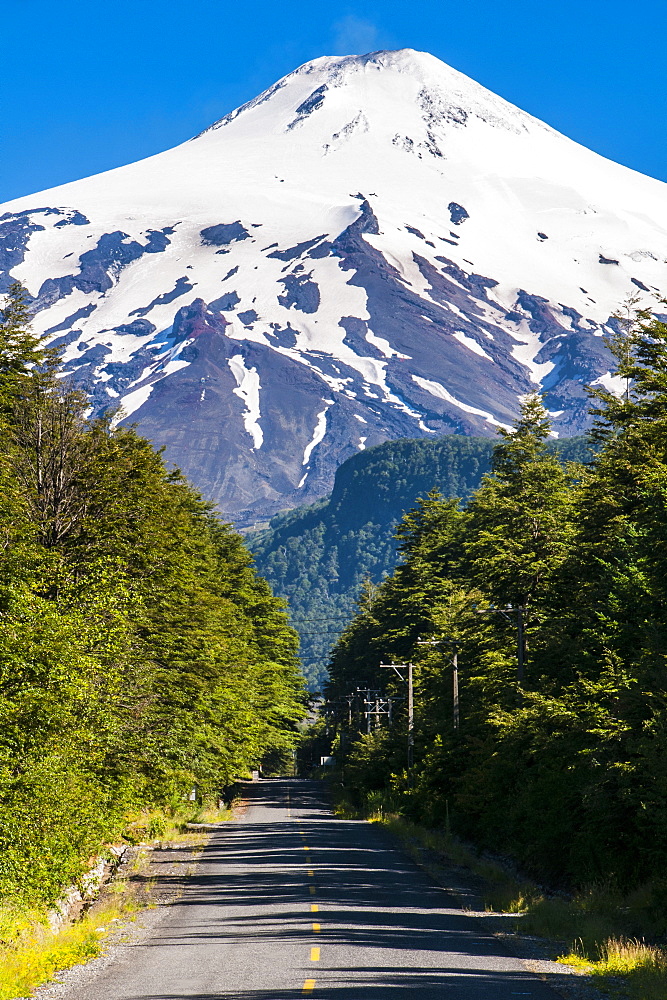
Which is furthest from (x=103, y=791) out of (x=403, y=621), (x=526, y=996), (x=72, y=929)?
(x=403, y=621)

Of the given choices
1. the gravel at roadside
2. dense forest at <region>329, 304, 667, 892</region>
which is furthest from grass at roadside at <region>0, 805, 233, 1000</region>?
dense forest at <region>329, 304, 667, 892</region>

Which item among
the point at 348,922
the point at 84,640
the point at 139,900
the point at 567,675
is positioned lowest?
the point at 139,900

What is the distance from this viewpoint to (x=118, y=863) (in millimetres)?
37562

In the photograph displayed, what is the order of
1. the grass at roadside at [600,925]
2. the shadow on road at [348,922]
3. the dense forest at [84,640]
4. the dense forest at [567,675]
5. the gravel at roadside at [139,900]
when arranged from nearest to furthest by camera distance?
1. the shadow on road at [348,922]
2. the gravel at roadside at [139,900]
3. the grass at roadside at [600,925]
4. the dense forest at [84,640]
5. the dense forest at [567,675]

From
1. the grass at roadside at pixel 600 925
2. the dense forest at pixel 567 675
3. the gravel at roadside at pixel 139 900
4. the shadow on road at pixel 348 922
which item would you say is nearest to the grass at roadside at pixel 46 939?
the gravel at roadside at pixel 139 900

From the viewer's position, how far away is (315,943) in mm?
21547

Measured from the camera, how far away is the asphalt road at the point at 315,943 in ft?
55.7

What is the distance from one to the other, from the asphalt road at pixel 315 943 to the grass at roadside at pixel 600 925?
4.03 ft

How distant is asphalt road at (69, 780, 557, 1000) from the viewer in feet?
55.7

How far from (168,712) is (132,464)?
746 centimetres

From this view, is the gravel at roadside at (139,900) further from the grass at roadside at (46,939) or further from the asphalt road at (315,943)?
the asphalt road at (315,943)

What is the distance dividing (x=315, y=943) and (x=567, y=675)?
1690 cm

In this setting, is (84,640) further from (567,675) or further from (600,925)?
(567,675)

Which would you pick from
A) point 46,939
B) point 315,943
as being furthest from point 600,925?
point 46,939
